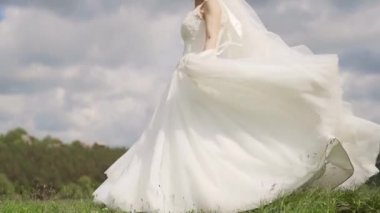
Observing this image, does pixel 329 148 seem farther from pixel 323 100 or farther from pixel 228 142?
pixel 228 142

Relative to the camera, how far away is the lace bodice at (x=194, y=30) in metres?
9.51

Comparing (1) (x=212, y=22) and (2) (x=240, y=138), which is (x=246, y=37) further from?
(2) (x=240, y=138)

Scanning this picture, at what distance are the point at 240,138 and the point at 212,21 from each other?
5.07 ft

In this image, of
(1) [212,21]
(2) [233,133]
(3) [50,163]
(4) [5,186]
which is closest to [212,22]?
(1) [212,21]

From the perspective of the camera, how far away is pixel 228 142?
8703 millimetres

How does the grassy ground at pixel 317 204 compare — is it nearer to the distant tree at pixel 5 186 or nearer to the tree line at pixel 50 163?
the tree line at pixel 50 163

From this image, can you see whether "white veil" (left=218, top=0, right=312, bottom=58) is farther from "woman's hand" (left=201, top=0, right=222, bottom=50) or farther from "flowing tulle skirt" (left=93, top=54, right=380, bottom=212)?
"flowing tulle skirt" (left=93, top=54, right=380, bottom=212)

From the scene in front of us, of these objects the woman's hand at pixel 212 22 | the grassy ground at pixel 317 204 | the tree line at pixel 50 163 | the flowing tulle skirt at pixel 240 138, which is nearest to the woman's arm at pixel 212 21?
the woman's hand at pixel 212 22

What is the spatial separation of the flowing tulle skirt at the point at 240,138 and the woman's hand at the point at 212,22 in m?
0.41

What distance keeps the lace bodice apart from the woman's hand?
145mm

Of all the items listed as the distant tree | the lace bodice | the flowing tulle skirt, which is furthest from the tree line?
the flowing tulle skirt

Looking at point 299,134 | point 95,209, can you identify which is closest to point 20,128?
point 95,209

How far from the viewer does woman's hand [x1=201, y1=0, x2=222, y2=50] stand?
30.3ft

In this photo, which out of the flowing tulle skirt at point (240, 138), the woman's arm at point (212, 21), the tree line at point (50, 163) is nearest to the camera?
the flowing tulle skirt at point (240, 138)
